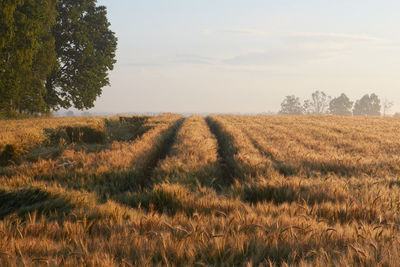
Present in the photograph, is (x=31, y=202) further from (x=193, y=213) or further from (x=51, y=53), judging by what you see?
(x=51, y=53)

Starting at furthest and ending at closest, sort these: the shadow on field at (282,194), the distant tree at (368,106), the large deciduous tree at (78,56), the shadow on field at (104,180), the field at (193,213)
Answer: the distant tree at (368,106) → the large deciduous tree at (78,56) → the shadow on field at (104,180) → the shadow on field at (282,194) → the field at (193,213)

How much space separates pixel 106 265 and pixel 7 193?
2.89 meters

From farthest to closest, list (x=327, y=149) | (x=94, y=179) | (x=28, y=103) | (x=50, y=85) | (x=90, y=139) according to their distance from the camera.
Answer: (x=50, y=85)
(x=28, y=103)
(x=90, y=139)
(x=327, y=149)
(x=94, y=179)

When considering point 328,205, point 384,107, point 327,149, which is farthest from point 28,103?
point 384,107

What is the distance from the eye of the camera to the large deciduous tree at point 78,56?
2733 cm

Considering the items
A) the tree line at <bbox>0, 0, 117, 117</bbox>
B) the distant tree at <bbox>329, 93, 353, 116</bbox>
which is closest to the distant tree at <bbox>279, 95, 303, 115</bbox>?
the distant tree at <bbox>329, 93, 353, 116</bbox>

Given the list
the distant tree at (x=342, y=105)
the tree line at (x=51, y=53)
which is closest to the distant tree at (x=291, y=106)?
the distant tree at (x=342, y=105)

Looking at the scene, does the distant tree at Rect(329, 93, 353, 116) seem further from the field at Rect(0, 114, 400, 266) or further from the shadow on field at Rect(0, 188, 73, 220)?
the shadow on field at Rect(0, 188, 73, 220)

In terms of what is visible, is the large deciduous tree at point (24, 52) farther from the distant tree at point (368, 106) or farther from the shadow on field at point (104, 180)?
the distant tree at point (368, 106)

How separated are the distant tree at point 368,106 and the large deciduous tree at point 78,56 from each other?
387ft

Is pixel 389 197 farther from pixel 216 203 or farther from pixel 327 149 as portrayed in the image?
pixel 327 149

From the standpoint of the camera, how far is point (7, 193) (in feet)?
12.0

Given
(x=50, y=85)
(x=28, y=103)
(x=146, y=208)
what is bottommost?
(x=146, y=208)

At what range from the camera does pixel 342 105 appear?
391ft
